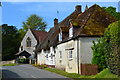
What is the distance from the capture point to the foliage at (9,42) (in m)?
75.7

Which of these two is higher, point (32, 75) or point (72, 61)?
point (72, 61)

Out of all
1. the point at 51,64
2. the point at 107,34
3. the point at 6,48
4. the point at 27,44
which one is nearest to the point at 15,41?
the point at 6,48

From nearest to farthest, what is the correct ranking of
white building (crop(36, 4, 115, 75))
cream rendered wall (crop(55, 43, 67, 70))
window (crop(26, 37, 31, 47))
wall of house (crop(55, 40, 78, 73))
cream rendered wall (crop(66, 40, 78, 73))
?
white building (crop(36, 4, 115, 75))
cream rendered wall (crop(66, 40, 78, 73))
wall of house (crop(55, 40, 78, 73))
cream rendered wall (crop(55, 43, 67, 70))
window (crop(26, 37, 31, 47))

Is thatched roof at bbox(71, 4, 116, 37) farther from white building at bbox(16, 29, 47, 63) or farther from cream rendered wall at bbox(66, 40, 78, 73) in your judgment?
white building at bbox(16, 29, 47, 63)

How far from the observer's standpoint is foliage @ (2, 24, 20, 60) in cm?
7574

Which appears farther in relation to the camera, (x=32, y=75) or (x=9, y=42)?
(x=9, y=42)

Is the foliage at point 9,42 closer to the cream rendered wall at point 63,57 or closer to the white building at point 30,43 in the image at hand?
the white building at point 30,43

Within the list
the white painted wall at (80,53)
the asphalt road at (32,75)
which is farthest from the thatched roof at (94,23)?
the asphalt road at (32,75)

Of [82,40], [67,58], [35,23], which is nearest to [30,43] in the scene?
[35,23]

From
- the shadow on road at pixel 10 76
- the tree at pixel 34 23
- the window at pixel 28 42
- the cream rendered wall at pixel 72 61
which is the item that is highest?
the tree at pixel 34 23

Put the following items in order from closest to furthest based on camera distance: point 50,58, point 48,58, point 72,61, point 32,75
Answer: point 32,75 → point 72,61 → point 50,58 → point 48,58

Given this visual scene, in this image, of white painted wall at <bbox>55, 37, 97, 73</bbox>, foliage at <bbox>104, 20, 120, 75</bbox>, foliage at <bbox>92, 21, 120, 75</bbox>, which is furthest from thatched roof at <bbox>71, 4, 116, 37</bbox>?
foliage at <bbox>104, 20, 120, 75</bbox>

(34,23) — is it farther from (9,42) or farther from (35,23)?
(9,42)

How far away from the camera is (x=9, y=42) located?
8038 centimetres
